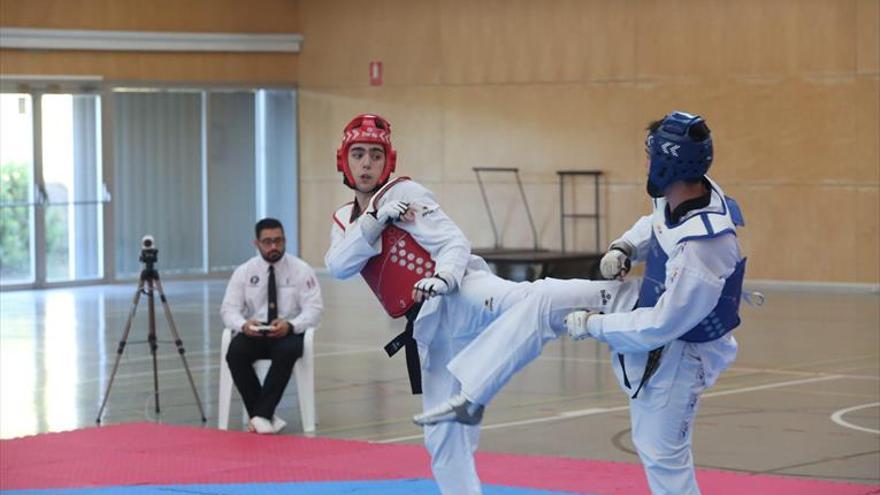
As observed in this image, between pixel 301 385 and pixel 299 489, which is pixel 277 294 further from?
pixel 299 489

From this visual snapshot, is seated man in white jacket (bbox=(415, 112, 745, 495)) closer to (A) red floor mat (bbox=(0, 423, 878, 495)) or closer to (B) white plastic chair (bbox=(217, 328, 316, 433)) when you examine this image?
(A) red floor mat (bbox=(0, 423, 878, 495))

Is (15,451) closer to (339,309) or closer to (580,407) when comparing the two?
(580,407)

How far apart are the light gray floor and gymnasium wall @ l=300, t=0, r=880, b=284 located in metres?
2.46

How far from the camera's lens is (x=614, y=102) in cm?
2130

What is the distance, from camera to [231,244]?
24.2 meters

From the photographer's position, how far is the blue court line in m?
7.78

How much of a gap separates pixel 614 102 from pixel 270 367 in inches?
→ 472

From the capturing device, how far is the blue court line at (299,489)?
778 cm

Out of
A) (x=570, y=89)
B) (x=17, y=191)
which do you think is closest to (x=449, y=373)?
(x=570, y=89)

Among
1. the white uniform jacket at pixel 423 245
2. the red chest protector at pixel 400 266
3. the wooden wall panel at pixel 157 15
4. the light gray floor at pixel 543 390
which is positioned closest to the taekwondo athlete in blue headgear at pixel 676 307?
the white uniform jacket at pixel 423 245

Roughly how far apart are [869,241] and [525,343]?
15061mm

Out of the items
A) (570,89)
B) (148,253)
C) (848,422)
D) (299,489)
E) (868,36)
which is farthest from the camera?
(570,89)

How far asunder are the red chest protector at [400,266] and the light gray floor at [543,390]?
3.34 m

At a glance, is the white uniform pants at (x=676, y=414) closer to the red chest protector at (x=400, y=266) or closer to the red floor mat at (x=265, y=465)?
the red chest protector at (x=400, y=266)
